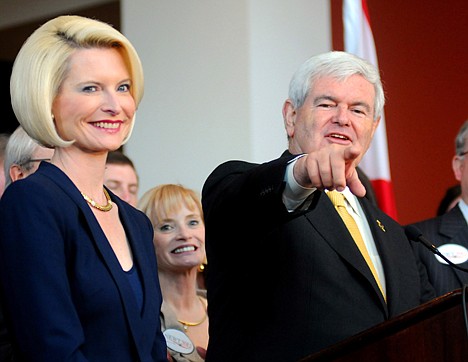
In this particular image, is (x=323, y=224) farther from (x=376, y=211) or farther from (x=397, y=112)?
(x=397, y=112)

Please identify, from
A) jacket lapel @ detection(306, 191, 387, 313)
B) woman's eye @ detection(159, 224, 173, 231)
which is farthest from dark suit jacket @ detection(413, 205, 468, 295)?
woman's eye @ detection(159, 224, 173, 231)

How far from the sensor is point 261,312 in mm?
2840

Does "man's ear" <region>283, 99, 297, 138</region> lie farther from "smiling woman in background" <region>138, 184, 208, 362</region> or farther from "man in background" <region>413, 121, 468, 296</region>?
"smiling woman in background" <region>138, 184, 208, 362</region>

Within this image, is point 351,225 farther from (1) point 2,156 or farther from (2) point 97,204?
(1) point 2,156

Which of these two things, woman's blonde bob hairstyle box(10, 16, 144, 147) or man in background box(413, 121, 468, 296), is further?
man in background box(413, 121, 468, 296)

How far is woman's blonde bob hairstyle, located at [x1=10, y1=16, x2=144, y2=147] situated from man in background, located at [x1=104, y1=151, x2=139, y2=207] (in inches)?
68.0

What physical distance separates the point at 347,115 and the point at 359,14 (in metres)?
2.52

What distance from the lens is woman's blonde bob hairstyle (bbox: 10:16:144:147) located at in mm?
2453

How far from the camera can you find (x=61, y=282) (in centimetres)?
232

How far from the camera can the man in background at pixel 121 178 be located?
4285mm

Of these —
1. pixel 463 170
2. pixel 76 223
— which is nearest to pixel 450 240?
pixel 463 170

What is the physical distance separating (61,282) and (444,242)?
2262 millimetres

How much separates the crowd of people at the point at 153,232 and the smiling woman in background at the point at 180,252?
969mm

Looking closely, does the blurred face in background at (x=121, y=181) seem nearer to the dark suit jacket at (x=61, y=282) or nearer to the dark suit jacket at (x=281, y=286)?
the dark suit jacket at (x=281, y=286)
